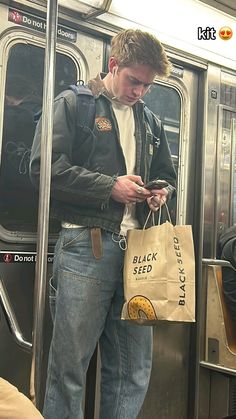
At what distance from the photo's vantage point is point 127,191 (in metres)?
2.23

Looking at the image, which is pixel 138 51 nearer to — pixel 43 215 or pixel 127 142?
pixel 127 142

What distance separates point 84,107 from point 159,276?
2.70 ft

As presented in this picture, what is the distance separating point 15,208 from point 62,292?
1.71 feet

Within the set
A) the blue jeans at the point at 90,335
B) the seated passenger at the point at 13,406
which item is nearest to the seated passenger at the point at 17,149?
the blue jeans at the point at 90,335

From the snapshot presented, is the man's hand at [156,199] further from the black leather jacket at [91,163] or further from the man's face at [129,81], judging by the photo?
the man's face at [129,81]

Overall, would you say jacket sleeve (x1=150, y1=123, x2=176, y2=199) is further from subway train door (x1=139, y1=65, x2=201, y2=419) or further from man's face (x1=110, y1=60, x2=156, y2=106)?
subway train door (x1=139, y1=65, x2=201, y2=419)

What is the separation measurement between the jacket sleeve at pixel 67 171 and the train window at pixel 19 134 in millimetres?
226

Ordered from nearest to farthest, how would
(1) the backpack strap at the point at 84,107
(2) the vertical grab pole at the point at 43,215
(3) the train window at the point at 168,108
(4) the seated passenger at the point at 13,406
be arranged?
1. (4) the seated passenger at the point at 13,406
2. (2) the vertical grab pole at the point at 43,215
3. (1) the backpack strap at the point at 84,107
4. (3) the train window at the point at 168,108

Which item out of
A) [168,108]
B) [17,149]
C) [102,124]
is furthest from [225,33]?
[17,149]

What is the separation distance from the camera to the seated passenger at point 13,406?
1.09m

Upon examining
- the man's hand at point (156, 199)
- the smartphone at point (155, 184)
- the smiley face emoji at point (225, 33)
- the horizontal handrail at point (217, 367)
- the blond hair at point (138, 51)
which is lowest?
the horizontal handrail at point (217, 367)

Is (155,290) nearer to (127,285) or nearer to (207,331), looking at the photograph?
(127,285)

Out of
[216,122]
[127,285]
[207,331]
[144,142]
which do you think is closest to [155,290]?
[127,285]

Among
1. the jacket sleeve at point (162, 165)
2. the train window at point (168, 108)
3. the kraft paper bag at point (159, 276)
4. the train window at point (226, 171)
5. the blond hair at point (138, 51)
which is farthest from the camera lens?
the train window at point (226, 171)
